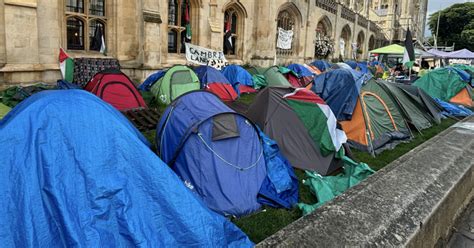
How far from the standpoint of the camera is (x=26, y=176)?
2508 mm

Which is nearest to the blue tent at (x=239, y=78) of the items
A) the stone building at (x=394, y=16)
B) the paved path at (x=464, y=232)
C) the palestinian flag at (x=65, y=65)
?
the palestinian flag at (x=65, y=65)

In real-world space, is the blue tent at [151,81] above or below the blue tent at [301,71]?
below

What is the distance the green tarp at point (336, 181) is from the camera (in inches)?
185

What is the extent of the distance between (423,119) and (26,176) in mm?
10017

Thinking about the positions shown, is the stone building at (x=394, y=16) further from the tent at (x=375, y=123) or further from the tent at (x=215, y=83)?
the tent at (x=375, y=123)

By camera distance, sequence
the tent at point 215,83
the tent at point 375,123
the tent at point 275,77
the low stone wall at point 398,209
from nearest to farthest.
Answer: the low stone wall at point 398,209
the tent at point 375,123
the tent at point 215,83
the tent at point 275,77

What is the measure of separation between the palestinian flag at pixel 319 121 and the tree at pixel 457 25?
2277 inches

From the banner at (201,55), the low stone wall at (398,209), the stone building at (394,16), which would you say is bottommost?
the low stone wall at (398,209)

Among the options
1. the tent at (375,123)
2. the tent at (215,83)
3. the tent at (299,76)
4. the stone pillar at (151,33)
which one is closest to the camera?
the tent at (375,123)

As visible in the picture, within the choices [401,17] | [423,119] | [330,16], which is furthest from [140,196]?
[401,17]

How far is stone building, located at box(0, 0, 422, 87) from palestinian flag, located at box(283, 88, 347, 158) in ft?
22.7

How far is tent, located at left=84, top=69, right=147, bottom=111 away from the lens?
8156 millimetres

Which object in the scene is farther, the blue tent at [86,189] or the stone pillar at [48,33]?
the stone pillar at [48,33]

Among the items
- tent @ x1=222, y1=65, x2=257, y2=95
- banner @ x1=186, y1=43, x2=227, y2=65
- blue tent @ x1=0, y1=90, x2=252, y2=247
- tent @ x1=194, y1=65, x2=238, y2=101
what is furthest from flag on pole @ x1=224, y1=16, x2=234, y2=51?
blue tent @ x1=0, y1=90, x2=252, y2=247
